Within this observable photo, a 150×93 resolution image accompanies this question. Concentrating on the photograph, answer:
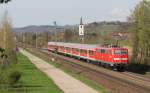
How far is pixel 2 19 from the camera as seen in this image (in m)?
68.6

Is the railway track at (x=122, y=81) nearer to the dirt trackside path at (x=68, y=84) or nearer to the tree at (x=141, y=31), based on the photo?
the dirt trackside path at (x=68, y=84)

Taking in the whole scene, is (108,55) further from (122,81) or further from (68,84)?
(68,84)

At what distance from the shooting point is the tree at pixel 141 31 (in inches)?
2298

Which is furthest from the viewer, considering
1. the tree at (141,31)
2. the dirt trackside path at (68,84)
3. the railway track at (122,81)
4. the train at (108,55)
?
the tree at (141,31)

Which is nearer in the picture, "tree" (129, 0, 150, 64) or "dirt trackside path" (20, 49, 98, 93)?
"dirt trackside path" (20, 49, 98, 93)

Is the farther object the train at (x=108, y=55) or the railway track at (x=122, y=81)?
→ the train at (x=108, y=55)

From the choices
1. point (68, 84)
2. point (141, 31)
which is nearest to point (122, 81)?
point (68, 84)

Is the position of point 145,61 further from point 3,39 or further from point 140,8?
point 3,39

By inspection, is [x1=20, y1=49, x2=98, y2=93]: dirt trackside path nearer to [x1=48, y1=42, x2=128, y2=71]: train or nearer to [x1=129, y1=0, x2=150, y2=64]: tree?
[x1=48, y1=42, x2=128, y2=71]: train

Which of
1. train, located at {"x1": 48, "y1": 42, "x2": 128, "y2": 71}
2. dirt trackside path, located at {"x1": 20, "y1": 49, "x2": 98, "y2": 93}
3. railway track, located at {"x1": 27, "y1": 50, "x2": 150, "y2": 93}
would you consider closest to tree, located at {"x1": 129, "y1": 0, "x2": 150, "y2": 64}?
train, located at {"x1": 48, "y1": 42, "x2": 128, "y2": 71}

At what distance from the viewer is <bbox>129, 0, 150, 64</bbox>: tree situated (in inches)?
2298

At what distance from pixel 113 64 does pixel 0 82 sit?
2597 centimetres

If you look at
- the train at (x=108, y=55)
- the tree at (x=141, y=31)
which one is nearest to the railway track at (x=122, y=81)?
the train at (x=108, y=55)

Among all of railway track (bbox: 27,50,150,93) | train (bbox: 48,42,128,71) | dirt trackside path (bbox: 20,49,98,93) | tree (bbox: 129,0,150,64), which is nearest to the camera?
dirt trackside path (bbox: 20,49,98,93)
